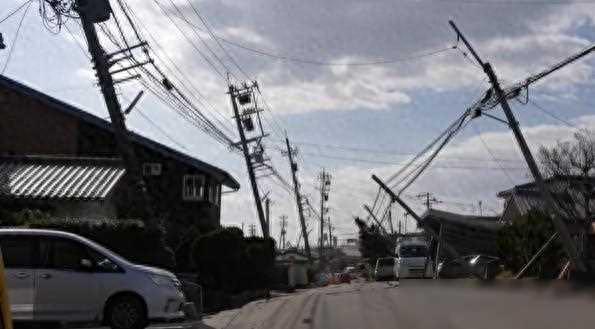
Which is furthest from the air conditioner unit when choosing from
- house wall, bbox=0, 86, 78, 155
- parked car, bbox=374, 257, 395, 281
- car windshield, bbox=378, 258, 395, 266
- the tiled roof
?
car windshield, bbox=378, 258, 395, 266

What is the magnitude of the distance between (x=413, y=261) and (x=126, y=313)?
26.4m

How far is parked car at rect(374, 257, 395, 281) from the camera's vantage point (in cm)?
4594

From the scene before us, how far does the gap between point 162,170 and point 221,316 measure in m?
18.9

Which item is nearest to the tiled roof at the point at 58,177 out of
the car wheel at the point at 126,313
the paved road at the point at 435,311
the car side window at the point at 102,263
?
the paved road at the point at 435,311

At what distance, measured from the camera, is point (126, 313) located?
1286cm

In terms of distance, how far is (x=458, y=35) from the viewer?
998 inches

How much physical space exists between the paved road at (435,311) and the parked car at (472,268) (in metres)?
3.57

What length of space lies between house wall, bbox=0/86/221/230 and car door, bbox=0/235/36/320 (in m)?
21.9

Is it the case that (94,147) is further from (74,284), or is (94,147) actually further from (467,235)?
(74,284)

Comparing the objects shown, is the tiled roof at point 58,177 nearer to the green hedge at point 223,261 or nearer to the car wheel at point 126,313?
the green hedge at point 223,261

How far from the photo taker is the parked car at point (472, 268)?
74.3ft

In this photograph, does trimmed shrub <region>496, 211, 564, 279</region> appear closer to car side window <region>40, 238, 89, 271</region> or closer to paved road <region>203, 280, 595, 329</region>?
paved road <region>203, 280, 595, 329</region>

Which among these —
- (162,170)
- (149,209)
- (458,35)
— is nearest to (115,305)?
(149,209)

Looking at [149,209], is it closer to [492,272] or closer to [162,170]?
[492,272]
